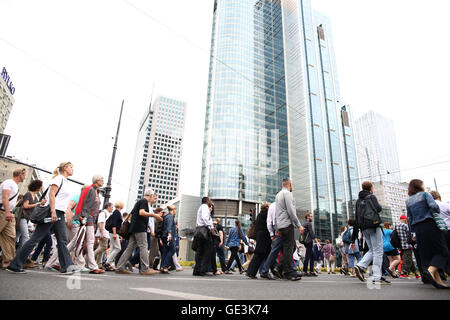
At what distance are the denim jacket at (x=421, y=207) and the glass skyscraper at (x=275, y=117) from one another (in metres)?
64.0

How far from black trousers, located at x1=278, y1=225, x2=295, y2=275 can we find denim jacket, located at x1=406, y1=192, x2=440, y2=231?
7.52 feet

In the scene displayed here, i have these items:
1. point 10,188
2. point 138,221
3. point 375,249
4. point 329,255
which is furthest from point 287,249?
point 329,255

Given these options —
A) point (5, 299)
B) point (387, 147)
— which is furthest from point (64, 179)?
point (387, 147)

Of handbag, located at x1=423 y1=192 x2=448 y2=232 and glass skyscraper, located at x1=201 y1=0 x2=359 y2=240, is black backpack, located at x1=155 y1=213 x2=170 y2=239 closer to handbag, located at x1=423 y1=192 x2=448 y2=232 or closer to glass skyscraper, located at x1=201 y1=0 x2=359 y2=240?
handbag, located at x1=423 y1=192 x2=448 y2=232

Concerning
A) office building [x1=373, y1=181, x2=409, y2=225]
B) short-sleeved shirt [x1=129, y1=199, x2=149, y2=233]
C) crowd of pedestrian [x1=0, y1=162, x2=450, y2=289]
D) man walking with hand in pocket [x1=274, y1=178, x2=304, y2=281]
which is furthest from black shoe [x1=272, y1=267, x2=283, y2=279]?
office building [x1=373, y1=181, x2=409, y2=225]

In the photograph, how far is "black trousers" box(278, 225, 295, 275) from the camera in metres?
5.64

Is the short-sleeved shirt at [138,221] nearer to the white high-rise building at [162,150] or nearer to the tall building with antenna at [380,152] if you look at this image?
the tall building with antenna at [380,152]

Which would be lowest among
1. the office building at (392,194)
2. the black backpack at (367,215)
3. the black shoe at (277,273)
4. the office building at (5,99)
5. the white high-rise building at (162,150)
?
the black shoe at (277,273)

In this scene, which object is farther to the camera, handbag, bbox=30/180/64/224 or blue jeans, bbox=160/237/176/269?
blue jeans, bbox=160/237/176/269

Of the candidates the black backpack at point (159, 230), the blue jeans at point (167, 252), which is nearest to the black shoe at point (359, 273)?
the blue jeans at point (167, 252)

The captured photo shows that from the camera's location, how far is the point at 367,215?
17.3 feet

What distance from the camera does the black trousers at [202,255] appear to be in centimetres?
688
